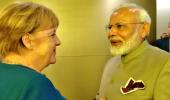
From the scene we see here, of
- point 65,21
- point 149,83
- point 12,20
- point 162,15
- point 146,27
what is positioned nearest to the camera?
point 12,20

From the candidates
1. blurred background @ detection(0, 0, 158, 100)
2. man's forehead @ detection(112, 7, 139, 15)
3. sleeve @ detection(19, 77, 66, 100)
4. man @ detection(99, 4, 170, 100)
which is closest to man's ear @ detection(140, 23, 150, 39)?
man @ detection(99, 4, 170, 100)

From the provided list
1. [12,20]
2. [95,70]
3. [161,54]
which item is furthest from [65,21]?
[12,20]

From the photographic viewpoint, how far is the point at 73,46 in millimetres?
3590

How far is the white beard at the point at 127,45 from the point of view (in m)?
1.91

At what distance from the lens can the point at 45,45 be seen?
113 centimetres

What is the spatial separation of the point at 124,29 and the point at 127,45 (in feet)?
0.34

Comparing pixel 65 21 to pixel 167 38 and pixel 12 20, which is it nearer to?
pixel 167 38

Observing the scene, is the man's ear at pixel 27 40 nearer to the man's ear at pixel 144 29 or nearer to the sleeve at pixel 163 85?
the sleeve at pixel 163 85

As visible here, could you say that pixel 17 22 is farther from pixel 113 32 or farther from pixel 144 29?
pixel 144 29

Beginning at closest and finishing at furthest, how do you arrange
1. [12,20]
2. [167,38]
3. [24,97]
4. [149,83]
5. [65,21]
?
[24,97], [12,20], [149,83], [167,38], [65,21]

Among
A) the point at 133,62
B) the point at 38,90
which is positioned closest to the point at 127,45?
the point at 133,62

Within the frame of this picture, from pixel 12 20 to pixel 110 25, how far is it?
3.20ft

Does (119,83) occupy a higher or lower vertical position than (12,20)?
lower

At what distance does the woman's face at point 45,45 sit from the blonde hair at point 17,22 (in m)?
0.03
